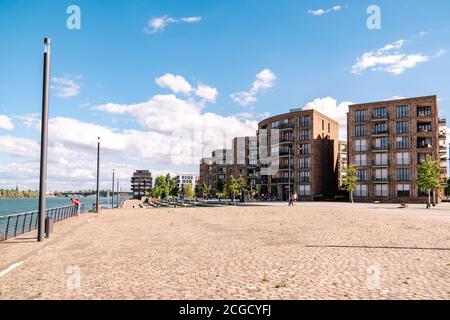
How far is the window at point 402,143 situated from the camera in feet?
209

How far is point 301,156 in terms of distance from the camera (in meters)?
76.2

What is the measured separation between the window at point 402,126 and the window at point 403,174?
6.62m

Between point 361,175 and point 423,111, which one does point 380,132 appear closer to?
point 423,111

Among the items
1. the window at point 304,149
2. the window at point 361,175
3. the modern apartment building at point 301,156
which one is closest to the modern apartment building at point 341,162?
the modern apartment building at point 301,156

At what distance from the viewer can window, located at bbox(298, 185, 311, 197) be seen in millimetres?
74188

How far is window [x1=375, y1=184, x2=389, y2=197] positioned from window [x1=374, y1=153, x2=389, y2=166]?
12.6 ft

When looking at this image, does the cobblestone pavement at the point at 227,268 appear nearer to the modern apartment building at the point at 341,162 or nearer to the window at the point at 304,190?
the window at the point at 304,190

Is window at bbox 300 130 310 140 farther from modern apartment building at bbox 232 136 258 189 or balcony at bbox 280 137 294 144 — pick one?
modern apartment building at bbox 232 136 258 189

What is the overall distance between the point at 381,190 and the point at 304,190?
1469cm

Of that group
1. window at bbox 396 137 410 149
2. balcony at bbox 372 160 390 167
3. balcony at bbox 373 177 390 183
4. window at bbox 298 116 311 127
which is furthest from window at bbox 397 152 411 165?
window at bbox 298 116 311 127

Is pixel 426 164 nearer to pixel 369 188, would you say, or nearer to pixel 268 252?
pixel 369 188

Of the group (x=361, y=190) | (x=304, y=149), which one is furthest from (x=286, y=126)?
(x=361, y=190)

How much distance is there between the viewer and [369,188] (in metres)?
67.0
